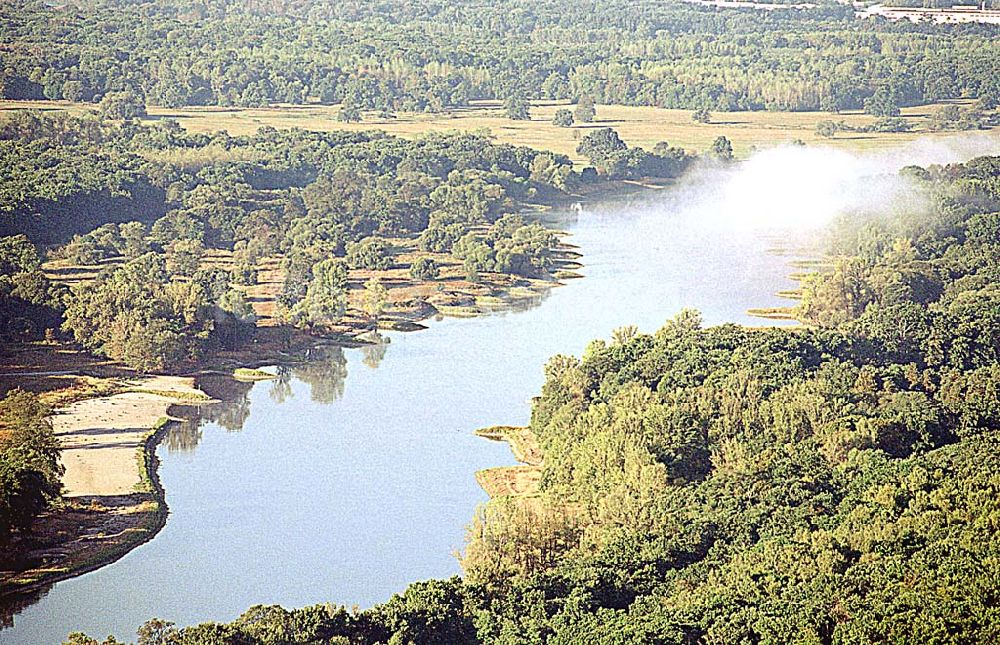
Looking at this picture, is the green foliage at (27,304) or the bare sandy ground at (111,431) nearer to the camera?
the bare sandy ground at (111,431)

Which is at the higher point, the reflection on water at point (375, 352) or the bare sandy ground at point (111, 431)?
the bare sandy ground at point (111, 431)

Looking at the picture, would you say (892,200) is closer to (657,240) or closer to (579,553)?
(657,240)

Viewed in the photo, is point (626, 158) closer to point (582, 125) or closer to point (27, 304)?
point (582, 125)

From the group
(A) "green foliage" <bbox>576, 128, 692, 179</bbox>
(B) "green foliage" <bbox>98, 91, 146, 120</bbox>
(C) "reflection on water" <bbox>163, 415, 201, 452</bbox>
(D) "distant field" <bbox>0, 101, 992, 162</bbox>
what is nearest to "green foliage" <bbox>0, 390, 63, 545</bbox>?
(C) "reflection on water" <bbox>163, 415, 201, 452</bbox>

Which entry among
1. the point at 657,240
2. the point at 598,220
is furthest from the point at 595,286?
the point at 598,220

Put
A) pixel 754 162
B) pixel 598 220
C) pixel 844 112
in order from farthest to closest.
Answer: pixel 844 112 → pixel 754 162 → pixel 598 220

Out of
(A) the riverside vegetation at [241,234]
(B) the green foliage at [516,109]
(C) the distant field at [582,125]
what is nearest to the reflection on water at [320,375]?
(A) the riverside vegetation at [241,234]

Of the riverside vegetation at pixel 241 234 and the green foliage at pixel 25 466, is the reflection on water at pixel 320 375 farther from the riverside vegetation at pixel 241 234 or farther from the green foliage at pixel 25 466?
the green foliage at pixel 25 466
